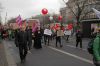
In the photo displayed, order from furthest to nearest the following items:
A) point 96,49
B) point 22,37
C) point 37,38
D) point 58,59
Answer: point 37,38, point 58,59, point 22,37, point 96,49

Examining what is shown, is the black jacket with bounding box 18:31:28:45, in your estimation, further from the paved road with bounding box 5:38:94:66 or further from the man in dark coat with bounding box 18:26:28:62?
the paved road with bounding box 5:38:94:66

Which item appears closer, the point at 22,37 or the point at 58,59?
the point at 22,37

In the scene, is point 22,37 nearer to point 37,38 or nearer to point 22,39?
point 22,39

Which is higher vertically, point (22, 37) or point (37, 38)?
point (22, 37)

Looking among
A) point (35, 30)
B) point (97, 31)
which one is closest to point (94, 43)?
point (97, 31)

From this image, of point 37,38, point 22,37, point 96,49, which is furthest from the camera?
point 37,38

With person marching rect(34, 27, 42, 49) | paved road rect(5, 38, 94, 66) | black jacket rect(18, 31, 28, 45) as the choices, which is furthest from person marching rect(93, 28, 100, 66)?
person marching rect(34, 27, 42, 49)

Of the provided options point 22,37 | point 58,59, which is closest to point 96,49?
point 22,37

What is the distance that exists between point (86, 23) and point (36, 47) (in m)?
24.5

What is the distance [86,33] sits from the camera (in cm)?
5069

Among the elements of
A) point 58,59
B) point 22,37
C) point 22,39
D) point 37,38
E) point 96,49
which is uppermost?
point 96,49

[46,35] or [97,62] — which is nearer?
[97,62]

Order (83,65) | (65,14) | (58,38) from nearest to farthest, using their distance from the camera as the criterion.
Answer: (83,65)
(58,38)
(65,14)

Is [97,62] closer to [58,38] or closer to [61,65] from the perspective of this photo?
[61,65]
